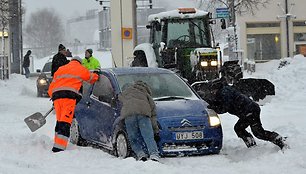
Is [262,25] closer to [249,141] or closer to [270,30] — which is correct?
[270,30]

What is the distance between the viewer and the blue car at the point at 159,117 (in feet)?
30.7

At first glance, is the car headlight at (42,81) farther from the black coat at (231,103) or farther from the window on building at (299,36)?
the window on building at (299,36)

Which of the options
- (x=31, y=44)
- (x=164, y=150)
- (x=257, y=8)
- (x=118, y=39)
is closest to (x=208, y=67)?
(x=164, y=150)

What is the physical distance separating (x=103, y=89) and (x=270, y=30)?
36693 millimetres

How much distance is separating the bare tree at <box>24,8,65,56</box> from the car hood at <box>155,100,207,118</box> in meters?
117

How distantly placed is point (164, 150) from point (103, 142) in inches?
52.0

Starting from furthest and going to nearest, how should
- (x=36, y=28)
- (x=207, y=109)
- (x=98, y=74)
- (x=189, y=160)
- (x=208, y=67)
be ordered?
(x=36, y=28) < (x=208, y=67) < (x=98, y=74) < (x=207, y=109) < (x=189, y=160)

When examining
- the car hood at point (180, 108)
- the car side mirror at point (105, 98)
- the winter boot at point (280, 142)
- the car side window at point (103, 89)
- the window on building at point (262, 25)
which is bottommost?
the winter boot at point (280, 142)

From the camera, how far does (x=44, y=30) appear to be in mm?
127750

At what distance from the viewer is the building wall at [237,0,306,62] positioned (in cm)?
4506

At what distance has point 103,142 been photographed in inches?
401

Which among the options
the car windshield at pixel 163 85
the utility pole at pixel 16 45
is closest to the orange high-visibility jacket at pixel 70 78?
the car windshield at pixel 163 85

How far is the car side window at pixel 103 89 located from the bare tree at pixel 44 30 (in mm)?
115270

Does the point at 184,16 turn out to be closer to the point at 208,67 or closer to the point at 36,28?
the point at 208,67
